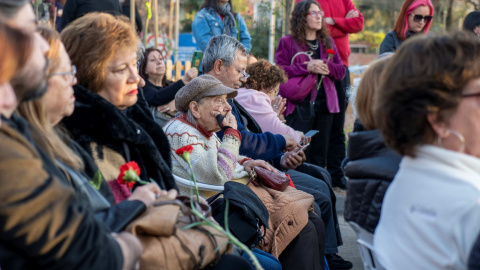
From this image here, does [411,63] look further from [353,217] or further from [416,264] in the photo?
[353,217]

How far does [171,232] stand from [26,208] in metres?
0.63

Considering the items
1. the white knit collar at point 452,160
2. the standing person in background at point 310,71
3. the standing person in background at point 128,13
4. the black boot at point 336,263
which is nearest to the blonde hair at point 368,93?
the white knit collar at point 452,160

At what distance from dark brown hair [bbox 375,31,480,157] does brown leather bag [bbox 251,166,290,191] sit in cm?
189

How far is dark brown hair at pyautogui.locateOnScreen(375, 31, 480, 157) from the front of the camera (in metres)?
1.91

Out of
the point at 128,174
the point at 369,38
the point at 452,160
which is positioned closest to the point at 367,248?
the point at 452,160

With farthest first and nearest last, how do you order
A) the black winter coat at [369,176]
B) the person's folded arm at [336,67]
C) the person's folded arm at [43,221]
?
the person's folded arm at [336,67], the black winter coat at [369,176], the person's folded arm at [43,221]

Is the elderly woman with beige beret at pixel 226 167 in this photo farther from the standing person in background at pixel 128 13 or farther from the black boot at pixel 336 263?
the standing person in background at pixel 128 13

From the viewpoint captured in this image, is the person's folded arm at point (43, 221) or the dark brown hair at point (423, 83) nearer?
the person's folded arm at point (43, 221)

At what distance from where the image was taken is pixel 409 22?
6086mm

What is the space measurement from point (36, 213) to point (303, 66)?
195 inches

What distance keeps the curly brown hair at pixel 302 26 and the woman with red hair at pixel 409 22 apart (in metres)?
0.69

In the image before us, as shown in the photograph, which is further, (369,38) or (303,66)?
(369,38)

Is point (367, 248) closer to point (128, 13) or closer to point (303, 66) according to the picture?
point (303, 66)

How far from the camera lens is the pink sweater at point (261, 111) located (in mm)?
5078
